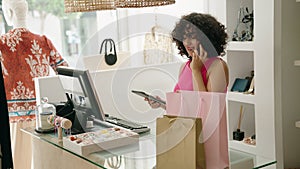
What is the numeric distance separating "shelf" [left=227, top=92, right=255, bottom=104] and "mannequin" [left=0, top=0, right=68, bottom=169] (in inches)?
52.0

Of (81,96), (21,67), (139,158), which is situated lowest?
(139,158)

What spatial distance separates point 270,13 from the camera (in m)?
2.38

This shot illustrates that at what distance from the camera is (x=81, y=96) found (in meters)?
2.08

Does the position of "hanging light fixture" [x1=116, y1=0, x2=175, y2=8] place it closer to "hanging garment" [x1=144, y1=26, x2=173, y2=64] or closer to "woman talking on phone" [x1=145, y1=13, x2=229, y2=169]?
"woman talking on phone" [x1=145, y1=13, x2=229, y2=169]

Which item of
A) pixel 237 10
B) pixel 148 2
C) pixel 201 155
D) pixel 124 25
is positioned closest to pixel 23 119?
pixel 148 2

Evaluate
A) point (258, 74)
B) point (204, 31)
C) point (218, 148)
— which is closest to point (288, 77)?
point (258, 74)

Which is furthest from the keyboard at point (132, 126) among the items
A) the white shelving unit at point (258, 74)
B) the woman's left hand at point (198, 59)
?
the white shelving unit at point (258, 74)

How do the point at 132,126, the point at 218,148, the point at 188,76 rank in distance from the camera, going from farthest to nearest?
the point at 132,126 < the point at 188,76 < the point at 218,148

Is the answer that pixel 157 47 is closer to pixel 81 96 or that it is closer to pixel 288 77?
pixel 288 77

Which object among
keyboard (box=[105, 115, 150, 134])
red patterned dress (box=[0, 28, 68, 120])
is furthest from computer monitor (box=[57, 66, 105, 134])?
red patterned dress (box=[0, 28, 68, 120])

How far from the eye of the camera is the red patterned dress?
9.87 ft

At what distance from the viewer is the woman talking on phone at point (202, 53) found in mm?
1857

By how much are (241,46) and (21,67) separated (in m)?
1.56

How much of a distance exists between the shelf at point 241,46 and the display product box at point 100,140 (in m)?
1.06
